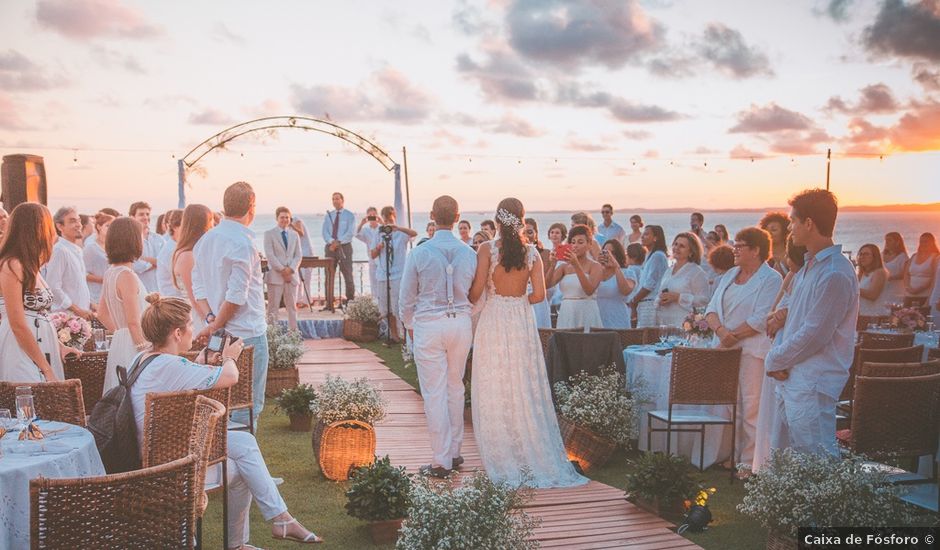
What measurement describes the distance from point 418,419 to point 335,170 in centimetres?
1448

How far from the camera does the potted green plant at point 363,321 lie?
12578mm

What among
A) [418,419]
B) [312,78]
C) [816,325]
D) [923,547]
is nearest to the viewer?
[923,547]

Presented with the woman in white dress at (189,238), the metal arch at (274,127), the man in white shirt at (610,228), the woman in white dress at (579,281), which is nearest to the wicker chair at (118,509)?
→ the woman in white dress at (189,238)

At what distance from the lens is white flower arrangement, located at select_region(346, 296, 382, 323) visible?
1258 centimetres

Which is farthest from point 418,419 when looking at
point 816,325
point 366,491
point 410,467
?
point 816,325

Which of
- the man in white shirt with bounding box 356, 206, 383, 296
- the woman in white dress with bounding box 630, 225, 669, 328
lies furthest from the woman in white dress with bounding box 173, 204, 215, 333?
the man in white shirt with bounding box 356, 206, 383, 296

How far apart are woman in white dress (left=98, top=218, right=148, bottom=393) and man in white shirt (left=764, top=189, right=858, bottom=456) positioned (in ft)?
12.5

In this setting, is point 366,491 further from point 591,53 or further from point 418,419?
point 591,53

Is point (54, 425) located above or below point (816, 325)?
below

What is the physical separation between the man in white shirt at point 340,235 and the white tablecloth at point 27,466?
35.9ft

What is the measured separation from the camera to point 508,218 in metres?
5.27

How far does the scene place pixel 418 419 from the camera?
7512mm

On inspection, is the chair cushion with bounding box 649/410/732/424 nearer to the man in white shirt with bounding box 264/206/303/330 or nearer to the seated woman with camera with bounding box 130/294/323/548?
the seated woman with camera with bounding box 130/294/323/548

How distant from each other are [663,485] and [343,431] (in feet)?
7.14
